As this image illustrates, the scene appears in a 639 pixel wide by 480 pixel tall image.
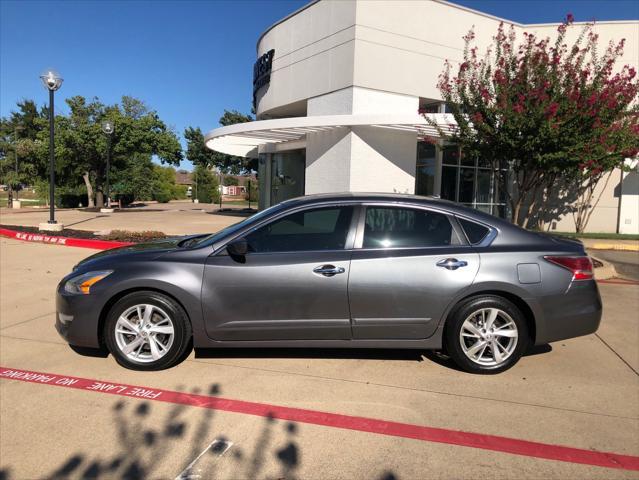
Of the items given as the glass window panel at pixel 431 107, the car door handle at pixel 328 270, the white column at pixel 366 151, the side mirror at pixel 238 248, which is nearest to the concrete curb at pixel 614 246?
the white column at pixel 366 151

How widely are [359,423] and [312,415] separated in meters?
0.35

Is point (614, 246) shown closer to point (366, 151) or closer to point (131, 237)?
point (366, 151)

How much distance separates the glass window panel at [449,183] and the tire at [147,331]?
15.7 m

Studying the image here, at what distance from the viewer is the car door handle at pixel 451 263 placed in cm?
409

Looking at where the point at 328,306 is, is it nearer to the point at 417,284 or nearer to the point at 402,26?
the point at 417,284

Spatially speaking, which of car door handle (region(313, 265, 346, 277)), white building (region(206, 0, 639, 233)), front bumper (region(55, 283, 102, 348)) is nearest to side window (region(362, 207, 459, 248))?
car door handle (region(313, 265, 346, 277))

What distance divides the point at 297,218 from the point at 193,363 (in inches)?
64.5

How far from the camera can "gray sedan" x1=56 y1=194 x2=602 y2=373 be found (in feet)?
13.3

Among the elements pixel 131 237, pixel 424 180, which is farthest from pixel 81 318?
pixel 424 180

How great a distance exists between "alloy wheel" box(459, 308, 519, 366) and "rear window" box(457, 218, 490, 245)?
622 mm

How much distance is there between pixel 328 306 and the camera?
Result: 405cm

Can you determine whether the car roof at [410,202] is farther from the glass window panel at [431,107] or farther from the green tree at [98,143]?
the green tree at [98,143]

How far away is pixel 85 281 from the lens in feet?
13.7

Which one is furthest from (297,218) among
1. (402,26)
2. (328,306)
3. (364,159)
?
(402,26)
